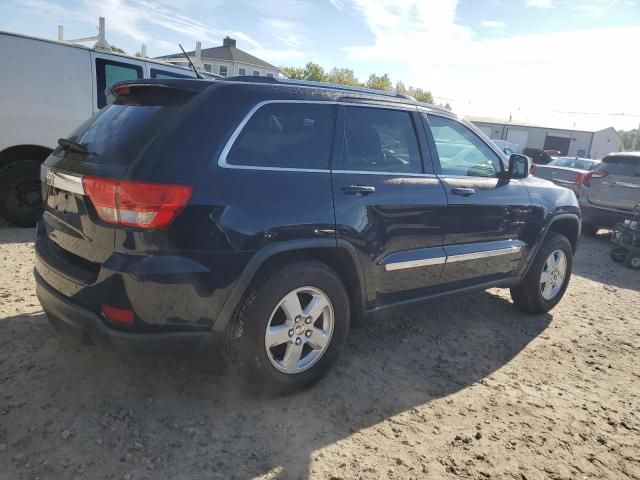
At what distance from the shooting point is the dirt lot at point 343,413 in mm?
2434

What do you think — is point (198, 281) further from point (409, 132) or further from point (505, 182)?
point (505, 182)

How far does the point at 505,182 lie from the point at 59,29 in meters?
12.7

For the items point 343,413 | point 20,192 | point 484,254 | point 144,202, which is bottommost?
point 343,413

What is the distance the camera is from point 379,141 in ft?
11.0

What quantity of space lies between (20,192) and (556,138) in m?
55.8

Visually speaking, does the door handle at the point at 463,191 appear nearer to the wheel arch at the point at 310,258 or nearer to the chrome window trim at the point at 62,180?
the wheel arch at the point at 310,258

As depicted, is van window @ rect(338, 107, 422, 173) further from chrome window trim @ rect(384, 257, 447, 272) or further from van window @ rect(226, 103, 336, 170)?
chrome window trim @ rect(384, 257, 447, 272)

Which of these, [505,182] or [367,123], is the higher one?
[367,123]

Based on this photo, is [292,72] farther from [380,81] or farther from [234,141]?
[234,141]

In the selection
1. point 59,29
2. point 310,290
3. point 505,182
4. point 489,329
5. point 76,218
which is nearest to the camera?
point 76,218

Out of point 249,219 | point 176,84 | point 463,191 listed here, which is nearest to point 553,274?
point 463,191

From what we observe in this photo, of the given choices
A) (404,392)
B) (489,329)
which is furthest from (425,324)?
(404,392)

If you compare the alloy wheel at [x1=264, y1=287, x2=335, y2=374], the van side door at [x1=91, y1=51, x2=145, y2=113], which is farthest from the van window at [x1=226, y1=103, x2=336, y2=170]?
the van side door at [x1=91, y1=51, x2=145, y2=113]

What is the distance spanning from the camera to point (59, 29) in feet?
41.3
